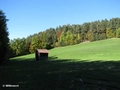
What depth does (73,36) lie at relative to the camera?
4847 inches

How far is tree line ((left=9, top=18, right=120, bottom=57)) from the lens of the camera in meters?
111

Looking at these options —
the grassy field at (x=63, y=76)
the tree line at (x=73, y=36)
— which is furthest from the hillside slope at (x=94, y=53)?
the tree line at (x=73, y=36)

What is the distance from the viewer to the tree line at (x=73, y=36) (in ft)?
364

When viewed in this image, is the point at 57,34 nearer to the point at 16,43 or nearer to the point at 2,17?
the point at 16,43

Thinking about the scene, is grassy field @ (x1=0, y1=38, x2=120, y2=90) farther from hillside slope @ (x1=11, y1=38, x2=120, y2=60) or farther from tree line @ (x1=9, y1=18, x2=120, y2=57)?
tree line @ (x1=9, y1=18, x2=120, y2=57)

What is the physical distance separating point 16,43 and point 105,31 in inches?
2556

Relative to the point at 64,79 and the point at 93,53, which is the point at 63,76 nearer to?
the point at 64,79

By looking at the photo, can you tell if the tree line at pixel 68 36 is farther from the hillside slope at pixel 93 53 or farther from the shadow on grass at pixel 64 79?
the shadow on grass at pixel 64 79

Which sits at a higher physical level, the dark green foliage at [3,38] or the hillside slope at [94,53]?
the dark green foliage at [3,38]

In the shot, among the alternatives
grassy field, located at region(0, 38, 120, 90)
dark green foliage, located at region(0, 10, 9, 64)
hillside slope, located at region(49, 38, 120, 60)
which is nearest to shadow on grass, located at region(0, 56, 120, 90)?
grassy field, located at region(0, 38, 120, 90)

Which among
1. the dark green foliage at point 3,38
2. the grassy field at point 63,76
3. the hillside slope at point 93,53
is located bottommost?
the hillside slope at point 93,53

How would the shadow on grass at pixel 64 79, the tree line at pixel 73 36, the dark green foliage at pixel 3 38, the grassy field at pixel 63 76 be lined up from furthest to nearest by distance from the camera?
the tree line at pixel 73 36 < the dark green foliage at pixel 3 38 < the grassy field at pixel 63 76 < the shadow on grass at pixel 64 79

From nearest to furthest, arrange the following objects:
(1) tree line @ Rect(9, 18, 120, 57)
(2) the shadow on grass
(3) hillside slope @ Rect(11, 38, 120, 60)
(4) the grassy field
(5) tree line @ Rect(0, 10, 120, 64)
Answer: (2) the shadow on grass → (4) the grassy field → (3) hillside slope @ Rect(11, 38, 120, 60) → (5) tree line @ Rect(0, 10, 120, 64) → (1) tree line @ Rect(9, 18, 120, 57)

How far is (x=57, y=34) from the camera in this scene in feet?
463
